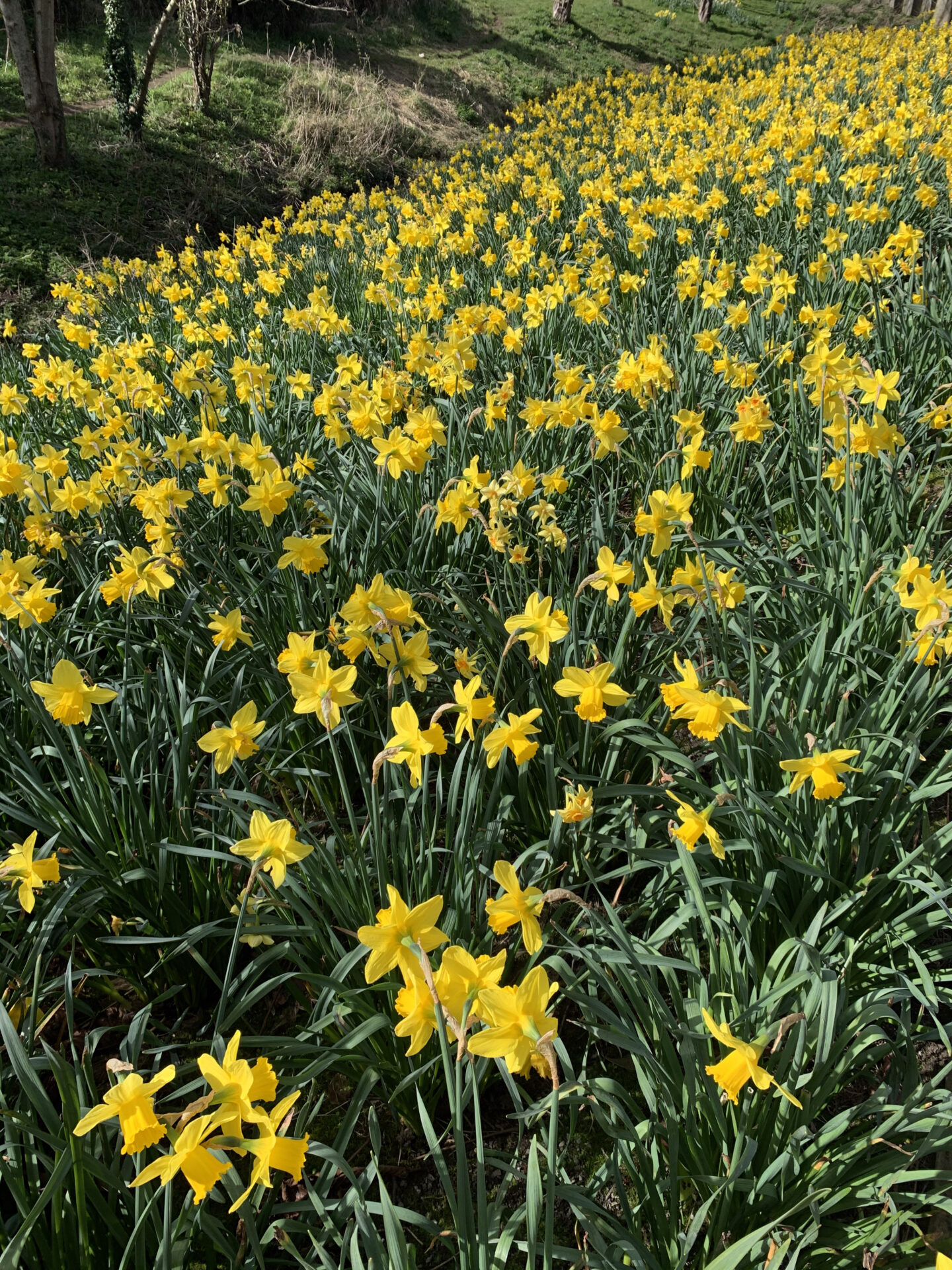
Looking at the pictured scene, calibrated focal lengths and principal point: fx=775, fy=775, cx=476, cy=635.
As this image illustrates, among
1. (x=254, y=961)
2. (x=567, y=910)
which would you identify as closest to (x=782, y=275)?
(x=567, y=910)

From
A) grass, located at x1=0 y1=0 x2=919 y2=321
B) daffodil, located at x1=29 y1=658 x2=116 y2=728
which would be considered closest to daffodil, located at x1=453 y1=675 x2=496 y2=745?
daffodil, located at x1=29 y1=658 x2=116 y2=728

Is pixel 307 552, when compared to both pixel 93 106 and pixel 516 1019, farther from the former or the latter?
pixel 93 106

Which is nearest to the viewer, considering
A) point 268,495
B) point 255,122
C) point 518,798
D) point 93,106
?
point 518,798

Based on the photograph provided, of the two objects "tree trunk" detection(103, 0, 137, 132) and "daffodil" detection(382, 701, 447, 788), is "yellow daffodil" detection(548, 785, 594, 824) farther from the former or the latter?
"tree trunk" detection(103, 0, 137, 132)

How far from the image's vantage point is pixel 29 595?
1.96 meters

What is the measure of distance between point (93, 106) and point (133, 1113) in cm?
1861

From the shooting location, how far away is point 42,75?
11.1 meters

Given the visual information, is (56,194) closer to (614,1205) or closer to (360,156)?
(360,156)

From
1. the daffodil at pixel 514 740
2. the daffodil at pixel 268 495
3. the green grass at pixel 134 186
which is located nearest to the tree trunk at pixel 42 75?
the green grass at pixel 134 186

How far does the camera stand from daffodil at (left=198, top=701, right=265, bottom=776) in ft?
5.42

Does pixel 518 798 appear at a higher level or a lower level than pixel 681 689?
lower

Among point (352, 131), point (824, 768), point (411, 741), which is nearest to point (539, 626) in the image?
point (411, 741)

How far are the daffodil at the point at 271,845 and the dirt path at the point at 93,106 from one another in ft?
53.1

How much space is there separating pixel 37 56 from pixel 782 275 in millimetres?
12902
